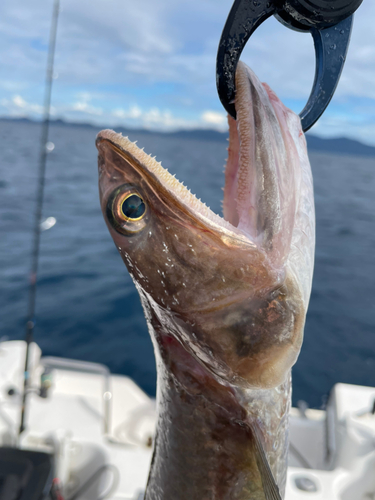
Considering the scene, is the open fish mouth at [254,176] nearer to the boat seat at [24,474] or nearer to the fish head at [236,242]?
the fish head at [236,242]

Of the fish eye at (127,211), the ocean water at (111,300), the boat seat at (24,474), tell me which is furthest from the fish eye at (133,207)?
the ocean water at (111,300)

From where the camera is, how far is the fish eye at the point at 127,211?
1.13m

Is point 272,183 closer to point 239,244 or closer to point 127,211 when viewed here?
point 239,244

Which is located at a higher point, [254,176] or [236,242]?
[254,176]

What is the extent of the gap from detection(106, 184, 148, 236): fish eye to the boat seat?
2.70 metres

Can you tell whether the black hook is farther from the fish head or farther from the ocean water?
the ocean water

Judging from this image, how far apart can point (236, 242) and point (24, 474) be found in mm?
2964

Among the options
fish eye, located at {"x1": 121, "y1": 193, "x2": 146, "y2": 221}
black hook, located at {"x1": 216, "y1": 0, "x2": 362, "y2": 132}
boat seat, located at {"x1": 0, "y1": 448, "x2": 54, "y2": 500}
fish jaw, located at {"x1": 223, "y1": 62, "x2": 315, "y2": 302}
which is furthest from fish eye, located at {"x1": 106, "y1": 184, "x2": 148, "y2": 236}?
boat seat, located at {"x1": 0, "y1": 448, "x2": 54, "y2": 500}

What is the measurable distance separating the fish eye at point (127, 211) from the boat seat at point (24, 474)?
8.86 feet

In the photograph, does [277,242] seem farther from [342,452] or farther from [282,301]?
[342,452]

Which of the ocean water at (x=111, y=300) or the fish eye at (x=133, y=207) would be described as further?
the ocean water at (x=111, y=300)

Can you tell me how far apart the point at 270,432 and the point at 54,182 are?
87.6 feet

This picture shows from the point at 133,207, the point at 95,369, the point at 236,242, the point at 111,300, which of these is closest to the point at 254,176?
the point at 236,242

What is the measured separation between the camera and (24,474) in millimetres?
3006
